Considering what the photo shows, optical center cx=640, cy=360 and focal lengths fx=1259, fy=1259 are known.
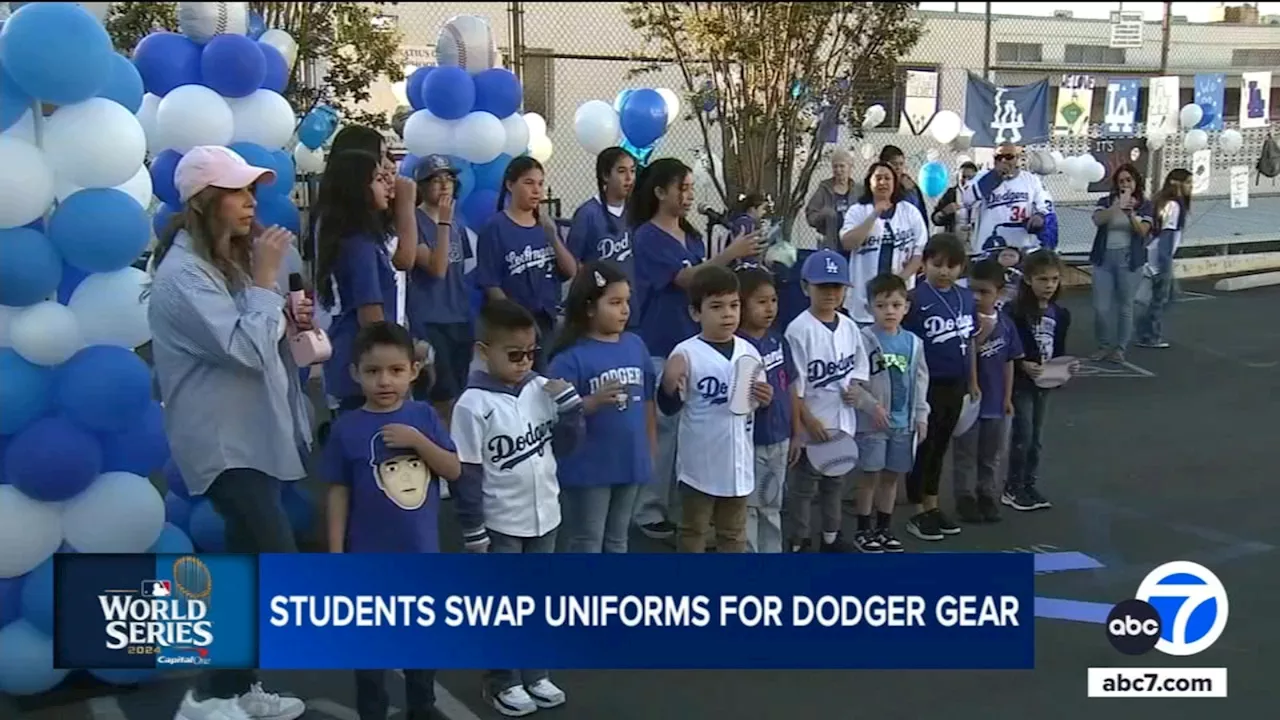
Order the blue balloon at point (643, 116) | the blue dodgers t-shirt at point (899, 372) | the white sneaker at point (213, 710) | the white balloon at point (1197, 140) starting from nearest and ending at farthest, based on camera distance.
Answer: the white sneaker at point (213, 710)
the blue dodgers t-shirt at point (899, 372)
the blue balloon at point (643, 116)
the white balloon at point (1197, 140)

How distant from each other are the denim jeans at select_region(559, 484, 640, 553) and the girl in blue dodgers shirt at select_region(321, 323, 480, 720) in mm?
607

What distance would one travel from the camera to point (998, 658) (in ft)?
11.6

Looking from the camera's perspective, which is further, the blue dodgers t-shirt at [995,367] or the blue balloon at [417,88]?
the blue balloon at [417,88]

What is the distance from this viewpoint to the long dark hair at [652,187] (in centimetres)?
500

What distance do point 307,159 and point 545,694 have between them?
232 inches

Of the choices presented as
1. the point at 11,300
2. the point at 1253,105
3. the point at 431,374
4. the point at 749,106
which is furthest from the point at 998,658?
the point at 1253,105

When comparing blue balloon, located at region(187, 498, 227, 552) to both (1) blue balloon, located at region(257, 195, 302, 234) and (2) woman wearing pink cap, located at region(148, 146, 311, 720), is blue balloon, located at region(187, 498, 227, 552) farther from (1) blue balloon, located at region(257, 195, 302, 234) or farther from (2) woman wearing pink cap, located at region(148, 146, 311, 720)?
(1) blue balloon, located at region(257, 195, 302, 234)

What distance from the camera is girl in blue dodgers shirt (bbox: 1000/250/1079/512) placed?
222 inches

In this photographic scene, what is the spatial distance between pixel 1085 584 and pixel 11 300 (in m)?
3.73

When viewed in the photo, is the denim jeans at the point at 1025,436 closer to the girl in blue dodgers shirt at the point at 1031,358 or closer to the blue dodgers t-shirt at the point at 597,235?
the girl in blue dodgers shirt at the point at 1031,358

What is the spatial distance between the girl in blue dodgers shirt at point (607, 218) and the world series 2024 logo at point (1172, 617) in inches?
99.3

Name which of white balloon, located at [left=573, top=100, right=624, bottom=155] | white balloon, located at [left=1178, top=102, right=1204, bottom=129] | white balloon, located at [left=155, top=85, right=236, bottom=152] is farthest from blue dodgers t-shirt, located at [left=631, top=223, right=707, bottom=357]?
white balloon, located at [left=1178, top=102, right=1204, bottom=129]

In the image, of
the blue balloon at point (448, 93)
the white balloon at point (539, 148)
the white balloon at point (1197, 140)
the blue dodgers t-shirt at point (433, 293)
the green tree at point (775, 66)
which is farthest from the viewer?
the white balloon at point (1197, 140)

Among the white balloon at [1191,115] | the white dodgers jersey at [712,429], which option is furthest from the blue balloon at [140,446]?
the white balloon at [1191,115]
